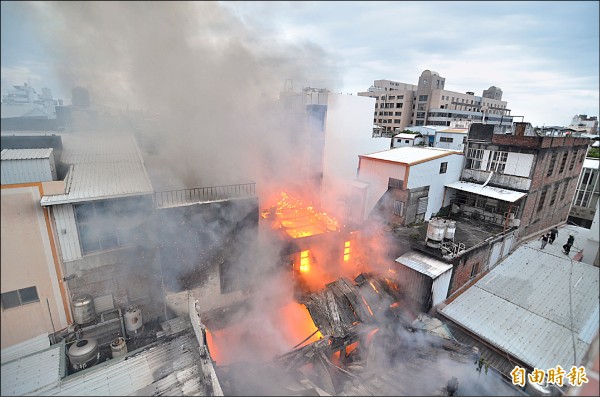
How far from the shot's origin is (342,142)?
14.6 metres

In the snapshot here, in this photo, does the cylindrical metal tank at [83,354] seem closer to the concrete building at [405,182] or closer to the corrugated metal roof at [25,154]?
the corrugated metal roof at [25,154]

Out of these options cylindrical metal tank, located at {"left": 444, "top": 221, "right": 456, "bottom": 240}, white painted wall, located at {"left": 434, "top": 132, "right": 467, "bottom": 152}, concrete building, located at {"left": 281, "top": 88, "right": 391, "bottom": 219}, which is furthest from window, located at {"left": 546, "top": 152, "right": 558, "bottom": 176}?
white painted wall, located at {"left": 434, "top": 132, "right": 467, "bottom": 152}

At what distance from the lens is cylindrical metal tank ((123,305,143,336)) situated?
7094 millimetres

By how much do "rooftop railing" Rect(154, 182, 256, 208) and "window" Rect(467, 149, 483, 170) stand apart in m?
10.4

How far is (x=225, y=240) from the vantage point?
8.52 meters

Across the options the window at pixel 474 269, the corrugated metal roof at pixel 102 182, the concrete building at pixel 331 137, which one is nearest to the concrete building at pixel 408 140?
the concrete building at pixel 331 137

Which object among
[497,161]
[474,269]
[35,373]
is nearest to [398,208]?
[474,269]

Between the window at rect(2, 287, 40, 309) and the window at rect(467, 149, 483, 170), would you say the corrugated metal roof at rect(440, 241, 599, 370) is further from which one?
Result: the window at rect(2, 287, 40, 309)

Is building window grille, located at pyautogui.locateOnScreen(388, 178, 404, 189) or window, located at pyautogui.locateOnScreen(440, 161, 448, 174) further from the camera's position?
window, located at pyautogui.locateOnScreen(440, 161, 448, 174)

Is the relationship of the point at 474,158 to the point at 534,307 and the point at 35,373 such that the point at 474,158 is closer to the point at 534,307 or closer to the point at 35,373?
the point at 534,307

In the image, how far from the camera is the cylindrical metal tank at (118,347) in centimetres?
645

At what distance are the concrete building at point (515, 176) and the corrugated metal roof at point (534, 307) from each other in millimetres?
2844

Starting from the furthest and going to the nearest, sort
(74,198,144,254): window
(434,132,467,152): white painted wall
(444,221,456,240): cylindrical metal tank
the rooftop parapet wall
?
(434,132,467,152): white painted wall → the rooftop parapet wall → (444,221,456,240): cylindrical metal tank → (74,198,144,254): window

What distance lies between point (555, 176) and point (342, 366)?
13.3m
